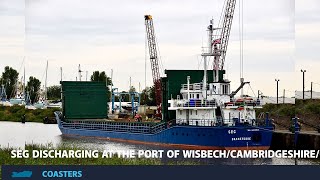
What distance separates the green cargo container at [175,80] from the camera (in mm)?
35406

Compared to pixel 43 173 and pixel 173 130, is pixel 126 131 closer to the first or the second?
pixel 173 130

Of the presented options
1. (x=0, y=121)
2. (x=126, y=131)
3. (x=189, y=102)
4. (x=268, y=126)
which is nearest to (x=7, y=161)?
(x=189, y=102)

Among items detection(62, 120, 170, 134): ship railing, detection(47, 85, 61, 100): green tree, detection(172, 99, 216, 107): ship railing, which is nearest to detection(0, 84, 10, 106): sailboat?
detection(47, 85, 61, 100): green tree

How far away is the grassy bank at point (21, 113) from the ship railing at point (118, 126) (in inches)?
693

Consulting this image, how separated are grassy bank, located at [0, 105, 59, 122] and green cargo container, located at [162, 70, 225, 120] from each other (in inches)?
1355

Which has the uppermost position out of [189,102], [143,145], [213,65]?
[213,65]

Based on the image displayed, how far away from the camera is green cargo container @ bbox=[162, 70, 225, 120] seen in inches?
1394

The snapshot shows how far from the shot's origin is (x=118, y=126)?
145ft

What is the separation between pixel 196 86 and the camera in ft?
112

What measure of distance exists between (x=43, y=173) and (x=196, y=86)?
A: 779 inches

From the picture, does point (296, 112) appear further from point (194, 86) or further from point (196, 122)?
point (196, 122)

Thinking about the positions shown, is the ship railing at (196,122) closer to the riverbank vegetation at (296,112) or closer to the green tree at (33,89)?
the riverbank vegetation at (296,112)

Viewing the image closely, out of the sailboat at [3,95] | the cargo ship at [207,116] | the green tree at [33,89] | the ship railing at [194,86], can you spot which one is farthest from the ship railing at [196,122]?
the sailboat at [3,95]

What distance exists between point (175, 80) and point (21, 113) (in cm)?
3639
